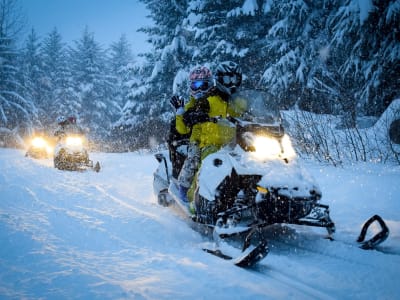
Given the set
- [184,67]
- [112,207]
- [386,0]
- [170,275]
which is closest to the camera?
[170,275]

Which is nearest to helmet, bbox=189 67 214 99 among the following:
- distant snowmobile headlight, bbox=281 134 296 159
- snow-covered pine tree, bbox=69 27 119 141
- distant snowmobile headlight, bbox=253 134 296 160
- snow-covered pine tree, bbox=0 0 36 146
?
distant snowmobile headlight, bbox=253 134 296 160

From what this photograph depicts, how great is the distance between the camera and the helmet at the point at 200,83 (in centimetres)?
463

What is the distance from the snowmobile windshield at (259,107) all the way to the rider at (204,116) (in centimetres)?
13

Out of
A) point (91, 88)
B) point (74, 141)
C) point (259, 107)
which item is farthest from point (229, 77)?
point (91, 88)

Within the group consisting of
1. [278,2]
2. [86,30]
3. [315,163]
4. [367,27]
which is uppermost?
[86,30]

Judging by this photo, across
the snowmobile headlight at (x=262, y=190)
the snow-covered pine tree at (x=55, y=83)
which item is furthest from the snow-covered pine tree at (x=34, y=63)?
the snowmobile headlight at (x=262, y=190)

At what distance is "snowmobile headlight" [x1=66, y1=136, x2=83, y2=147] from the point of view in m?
11.2

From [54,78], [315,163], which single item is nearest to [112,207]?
[315,163]

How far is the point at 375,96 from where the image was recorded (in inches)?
374

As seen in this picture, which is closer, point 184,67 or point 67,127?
point 67,127

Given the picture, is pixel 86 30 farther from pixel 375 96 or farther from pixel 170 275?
pixel 170 275

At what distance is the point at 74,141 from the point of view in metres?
11.4

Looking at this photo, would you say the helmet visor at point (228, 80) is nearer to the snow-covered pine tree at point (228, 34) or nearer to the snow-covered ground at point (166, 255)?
the snow-covered ground at point (166, 255)

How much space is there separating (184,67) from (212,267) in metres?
13.8
